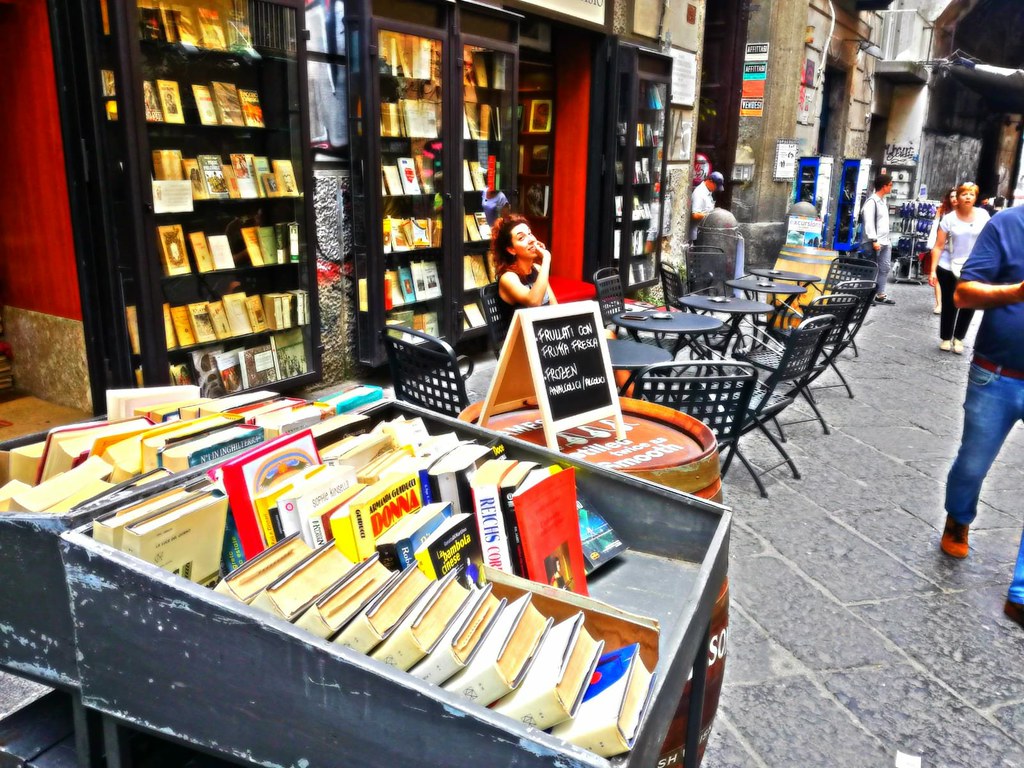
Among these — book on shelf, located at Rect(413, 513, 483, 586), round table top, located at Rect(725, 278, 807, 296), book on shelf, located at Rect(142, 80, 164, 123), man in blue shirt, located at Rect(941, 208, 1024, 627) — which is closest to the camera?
book on shelf, located at Rect(413, 513, 483, 586)

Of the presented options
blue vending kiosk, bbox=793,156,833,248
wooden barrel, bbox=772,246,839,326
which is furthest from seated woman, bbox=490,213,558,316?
blue vending kiosk, bbox=793,156,833,248

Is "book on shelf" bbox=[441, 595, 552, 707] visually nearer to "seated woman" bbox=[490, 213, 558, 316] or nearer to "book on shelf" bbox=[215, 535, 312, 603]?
"book on shelf" bbox=[215, 535, 312, 603]

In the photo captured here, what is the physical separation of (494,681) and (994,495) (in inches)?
→ 187

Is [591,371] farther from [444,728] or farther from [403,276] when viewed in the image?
[403,276]

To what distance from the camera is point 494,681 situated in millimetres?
1167

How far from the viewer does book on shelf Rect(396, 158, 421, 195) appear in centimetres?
603

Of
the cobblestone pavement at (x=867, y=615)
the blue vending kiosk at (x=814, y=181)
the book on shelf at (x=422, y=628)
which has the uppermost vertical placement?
the blue vending kiosk at (x=814, y=181)

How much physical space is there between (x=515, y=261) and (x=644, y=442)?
226cm

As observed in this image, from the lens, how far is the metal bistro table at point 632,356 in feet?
15.0

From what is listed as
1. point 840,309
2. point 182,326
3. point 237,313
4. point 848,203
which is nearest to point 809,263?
point 840,309

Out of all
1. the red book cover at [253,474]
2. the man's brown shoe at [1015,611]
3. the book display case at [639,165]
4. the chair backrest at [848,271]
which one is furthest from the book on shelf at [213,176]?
the chair backrest at [848,271]

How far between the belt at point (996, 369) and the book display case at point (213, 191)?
381 cm

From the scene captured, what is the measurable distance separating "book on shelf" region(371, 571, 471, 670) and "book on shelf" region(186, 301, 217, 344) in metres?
3.88

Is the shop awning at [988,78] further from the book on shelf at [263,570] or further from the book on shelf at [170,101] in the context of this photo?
the book on shelf at [263,570]
